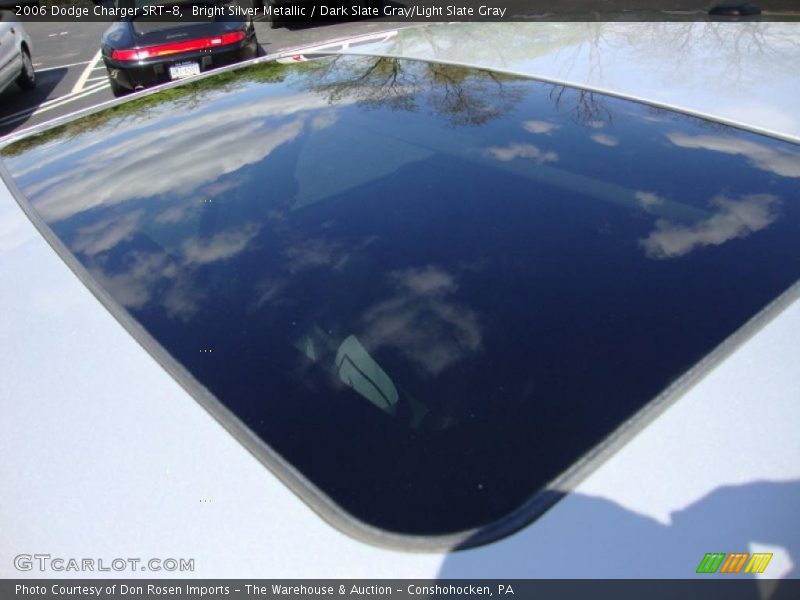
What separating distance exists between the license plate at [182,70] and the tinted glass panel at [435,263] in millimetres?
4534

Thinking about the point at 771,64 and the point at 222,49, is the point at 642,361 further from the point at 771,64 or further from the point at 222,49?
the point at 222,49

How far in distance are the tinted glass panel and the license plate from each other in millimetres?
4534

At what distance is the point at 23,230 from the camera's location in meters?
1.63

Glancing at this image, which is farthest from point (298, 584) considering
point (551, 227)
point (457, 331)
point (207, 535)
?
point (551, 227)

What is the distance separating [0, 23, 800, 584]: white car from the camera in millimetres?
834

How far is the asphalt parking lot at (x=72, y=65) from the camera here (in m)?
7.34

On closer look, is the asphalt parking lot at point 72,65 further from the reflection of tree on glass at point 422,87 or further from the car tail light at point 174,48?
the reflection of tree on glass at point 422,87

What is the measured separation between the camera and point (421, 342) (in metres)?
1.12

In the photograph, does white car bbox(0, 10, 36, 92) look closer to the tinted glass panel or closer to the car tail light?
the car tail light
